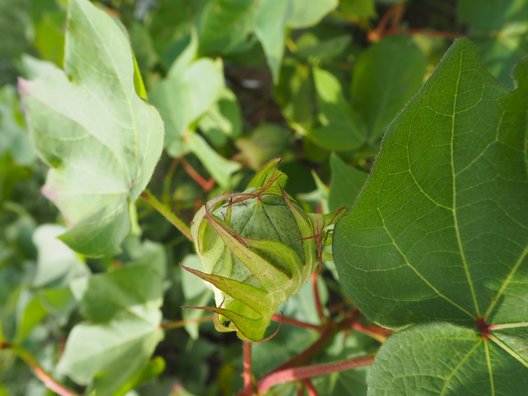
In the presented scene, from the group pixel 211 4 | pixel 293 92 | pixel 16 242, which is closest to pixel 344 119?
pixel 293 92

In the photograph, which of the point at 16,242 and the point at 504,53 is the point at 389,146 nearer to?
the point at 504,53

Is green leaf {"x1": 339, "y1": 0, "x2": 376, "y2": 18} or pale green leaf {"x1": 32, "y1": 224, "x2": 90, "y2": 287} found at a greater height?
green leaf {"x1": 339, "y1": 0, "x2": 376, "y2": 18}

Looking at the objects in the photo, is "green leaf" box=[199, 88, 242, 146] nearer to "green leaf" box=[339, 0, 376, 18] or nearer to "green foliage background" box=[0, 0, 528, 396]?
"green foliage background" box=[0, 0, 528, 396]

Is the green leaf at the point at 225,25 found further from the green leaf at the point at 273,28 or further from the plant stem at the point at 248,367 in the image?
the plant stem at the point at 248,367

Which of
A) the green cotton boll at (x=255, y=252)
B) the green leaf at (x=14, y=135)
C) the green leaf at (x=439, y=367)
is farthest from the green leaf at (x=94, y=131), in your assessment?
the green leaf at (x=14, y=135)

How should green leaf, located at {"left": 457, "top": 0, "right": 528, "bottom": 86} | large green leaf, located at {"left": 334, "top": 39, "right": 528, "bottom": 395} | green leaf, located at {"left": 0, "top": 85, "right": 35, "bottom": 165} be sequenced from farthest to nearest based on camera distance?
green leaf, located at {"left": 0, "top": 85, "right": 35, "bottom": 165}
green leaf, located at {"left": 457, "top": 0, "right": 528, "bottom": 86}
large green leaf, located at {"left": 334, "top": 39, "right": 528, "bottom": 395}

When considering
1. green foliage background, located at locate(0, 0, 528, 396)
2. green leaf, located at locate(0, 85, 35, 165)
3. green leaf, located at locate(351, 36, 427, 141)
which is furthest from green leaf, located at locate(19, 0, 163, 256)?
green leaf, located at locate(0, 85, 35, 165)
